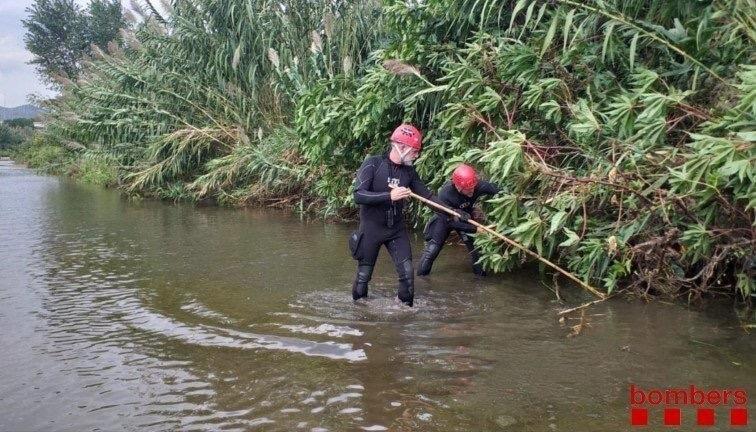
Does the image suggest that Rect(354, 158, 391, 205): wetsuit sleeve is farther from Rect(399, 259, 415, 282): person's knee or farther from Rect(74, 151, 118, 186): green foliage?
Rect(74, 151, 118, 186): green foliage

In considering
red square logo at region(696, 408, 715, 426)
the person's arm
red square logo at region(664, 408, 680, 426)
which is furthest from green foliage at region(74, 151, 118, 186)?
red square logo at region(696, 408, 715, 426)

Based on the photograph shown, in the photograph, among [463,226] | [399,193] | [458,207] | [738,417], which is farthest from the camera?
[463,226]

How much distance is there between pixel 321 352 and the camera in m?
4.73

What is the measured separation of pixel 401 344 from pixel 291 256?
13.4ft

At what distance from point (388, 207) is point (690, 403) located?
10.0ft

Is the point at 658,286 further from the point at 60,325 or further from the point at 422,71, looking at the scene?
the point at 60,325

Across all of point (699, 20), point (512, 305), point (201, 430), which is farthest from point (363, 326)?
point (699, 20)

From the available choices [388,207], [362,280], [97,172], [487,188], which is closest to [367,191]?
[388,207]

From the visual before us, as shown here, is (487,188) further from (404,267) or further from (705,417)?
(705,417)

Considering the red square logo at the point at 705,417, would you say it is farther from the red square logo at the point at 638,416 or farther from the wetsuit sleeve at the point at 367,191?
the wetsuit sleeve at the point at 367,191

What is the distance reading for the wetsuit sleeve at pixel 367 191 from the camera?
5.59 meters

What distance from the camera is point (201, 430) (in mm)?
3527

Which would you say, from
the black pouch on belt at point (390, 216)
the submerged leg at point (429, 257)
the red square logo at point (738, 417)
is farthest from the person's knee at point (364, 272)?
the red square logo at point (738, 417)

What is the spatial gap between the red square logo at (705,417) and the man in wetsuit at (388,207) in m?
2.77
